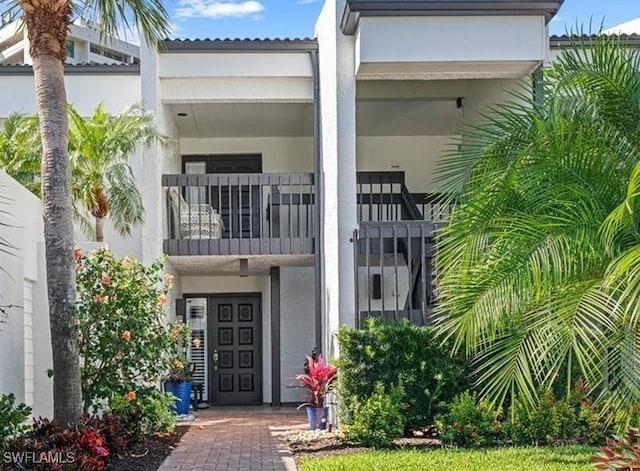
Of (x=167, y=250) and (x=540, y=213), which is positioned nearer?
(x=540, y=213)

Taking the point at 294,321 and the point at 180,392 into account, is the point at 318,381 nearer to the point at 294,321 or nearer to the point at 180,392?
the point at 180,392

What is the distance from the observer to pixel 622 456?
325 inches

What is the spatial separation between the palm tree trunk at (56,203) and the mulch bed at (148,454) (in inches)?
48.7

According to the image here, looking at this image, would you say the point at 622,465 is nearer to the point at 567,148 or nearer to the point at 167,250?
the point at 567,148

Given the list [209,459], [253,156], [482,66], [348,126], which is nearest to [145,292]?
[209,459]

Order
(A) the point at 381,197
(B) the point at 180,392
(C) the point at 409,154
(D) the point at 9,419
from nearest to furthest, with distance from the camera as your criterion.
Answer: (D) the point at 9,419
(B) the point at 180,392
(A) the point at 381,197
(C) the point at 409,154

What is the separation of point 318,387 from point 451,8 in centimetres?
633

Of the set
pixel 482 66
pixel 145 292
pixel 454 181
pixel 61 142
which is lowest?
pixel 145 292

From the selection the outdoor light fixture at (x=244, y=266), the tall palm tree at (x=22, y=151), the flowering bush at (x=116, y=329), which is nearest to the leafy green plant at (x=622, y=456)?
the flowering bush at (x=116, y=329)

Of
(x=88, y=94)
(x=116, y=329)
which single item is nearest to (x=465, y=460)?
(x=116, y=329)

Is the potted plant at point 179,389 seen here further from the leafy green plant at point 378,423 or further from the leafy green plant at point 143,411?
the leafy green plant at point 378,423

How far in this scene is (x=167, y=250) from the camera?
1712 centimetres

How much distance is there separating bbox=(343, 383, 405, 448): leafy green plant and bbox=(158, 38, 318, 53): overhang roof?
7646 millimetres

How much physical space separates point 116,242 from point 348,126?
5678 millimetres
